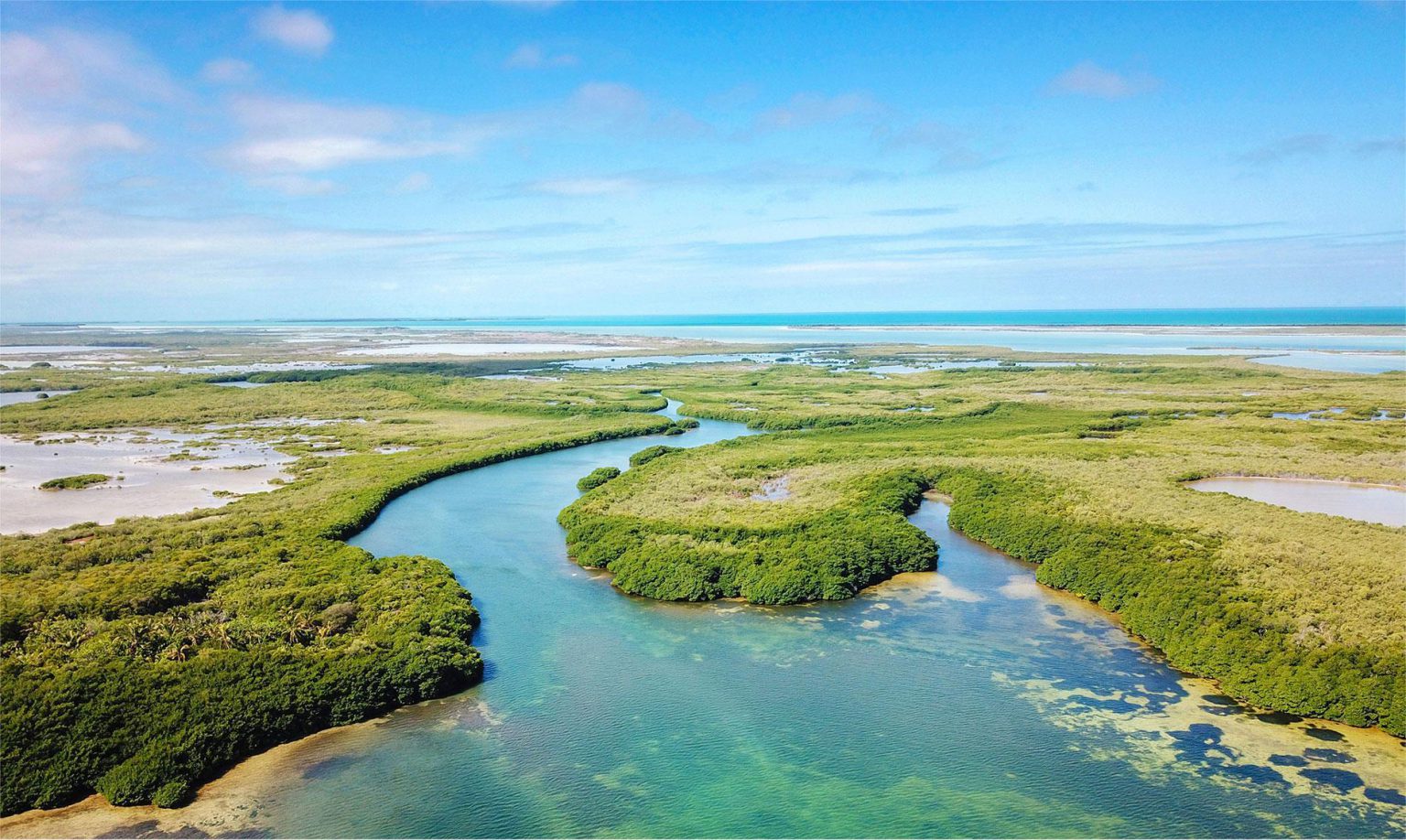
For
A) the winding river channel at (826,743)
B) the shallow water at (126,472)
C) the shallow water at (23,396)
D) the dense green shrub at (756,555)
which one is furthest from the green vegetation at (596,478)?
the shallow water at (23,396)

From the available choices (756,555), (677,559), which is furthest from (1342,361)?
(677,559)

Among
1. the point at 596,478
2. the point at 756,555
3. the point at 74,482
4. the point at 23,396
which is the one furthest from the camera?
the point at 23,396

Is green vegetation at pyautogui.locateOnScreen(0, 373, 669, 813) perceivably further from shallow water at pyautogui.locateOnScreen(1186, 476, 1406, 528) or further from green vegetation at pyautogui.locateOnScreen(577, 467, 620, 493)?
shallow water at pyautogui.locateOnScreen(1186, 476, 1406, 528)

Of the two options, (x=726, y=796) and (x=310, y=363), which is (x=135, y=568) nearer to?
(x=726, y=796)

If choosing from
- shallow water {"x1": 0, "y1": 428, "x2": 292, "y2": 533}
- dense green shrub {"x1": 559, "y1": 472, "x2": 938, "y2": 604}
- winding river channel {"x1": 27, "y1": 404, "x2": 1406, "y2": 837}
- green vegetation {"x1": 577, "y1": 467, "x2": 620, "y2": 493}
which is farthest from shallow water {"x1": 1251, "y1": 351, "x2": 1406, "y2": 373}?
shallow water {"x1": 0, "y1": 428, "x2": 292, "y2": 533}

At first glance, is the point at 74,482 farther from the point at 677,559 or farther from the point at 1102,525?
the point at 1102,525

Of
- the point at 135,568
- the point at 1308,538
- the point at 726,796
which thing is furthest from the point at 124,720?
the point at 1308,538

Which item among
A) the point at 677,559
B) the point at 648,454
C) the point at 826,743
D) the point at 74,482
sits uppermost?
the point at 648,454
